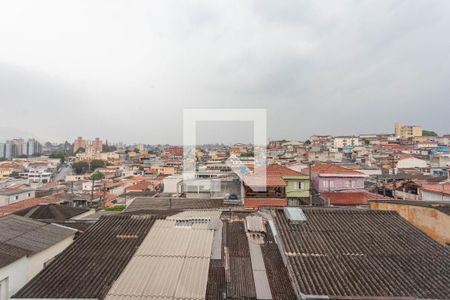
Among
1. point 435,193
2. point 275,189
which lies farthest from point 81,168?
point 435,193

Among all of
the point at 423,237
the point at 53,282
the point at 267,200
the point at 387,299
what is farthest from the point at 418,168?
the point at 53,282

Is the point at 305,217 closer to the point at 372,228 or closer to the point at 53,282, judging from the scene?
the point at 372,228

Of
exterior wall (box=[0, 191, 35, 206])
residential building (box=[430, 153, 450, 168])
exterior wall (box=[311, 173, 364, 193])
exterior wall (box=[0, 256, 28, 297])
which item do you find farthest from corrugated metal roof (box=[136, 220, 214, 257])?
residential building (box=[430, 153, 450, 168])

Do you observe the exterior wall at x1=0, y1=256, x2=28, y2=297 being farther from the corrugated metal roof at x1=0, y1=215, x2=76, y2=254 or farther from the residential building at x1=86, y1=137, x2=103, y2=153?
the residential building at x1=86, y1=137, x2=103, y2=153

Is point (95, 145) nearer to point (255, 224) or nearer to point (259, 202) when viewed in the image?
point (259, 202)

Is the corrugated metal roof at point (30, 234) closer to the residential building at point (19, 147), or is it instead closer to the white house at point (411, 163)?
the white house at point (411, 163)
